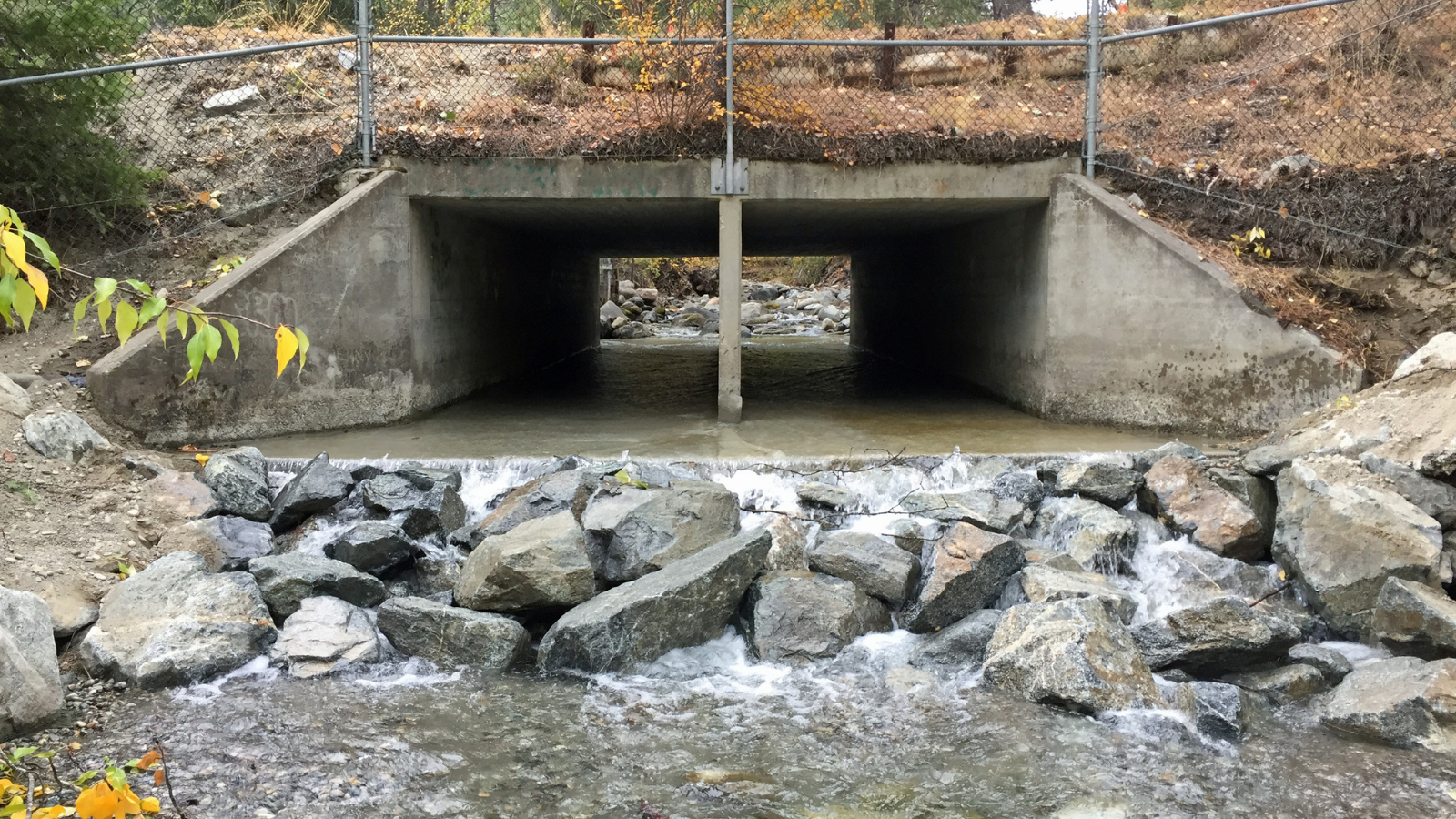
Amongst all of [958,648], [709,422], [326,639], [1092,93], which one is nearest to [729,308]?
[709,422]

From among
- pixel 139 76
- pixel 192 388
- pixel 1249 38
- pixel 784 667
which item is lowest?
pixel 784 667

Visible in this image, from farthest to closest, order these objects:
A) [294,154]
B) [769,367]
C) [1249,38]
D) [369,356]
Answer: [769,367] < [1249,38] < [294,154] < [369,356]

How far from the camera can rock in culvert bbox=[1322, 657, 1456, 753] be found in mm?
4172

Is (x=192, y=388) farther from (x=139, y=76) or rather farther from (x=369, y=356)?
(x=139, y=76)

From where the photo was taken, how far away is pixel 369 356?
28.2ft

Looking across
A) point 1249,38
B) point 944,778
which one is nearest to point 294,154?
point 944,778

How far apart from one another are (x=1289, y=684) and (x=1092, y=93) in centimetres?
589

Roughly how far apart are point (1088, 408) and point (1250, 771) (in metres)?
5.13

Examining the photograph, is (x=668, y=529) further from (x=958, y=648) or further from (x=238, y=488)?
(x=238, y=488)

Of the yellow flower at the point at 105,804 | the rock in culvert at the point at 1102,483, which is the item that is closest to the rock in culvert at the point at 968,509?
the rock in culvert at the point at 1102,483

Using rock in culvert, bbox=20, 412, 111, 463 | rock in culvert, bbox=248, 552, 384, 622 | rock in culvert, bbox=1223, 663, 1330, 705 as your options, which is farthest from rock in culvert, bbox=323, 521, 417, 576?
rock in culvert, bbox=1223, 663, 1330, 705

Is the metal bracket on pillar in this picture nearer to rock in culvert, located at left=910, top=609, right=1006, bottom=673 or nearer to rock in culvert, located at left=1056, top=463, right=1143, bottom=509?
rock in culvert, located at left=1056, top=463, right=1143, bottom=509

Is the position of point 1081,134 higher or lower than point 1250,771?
higher

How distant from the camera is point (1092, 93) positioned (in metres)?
8.87
